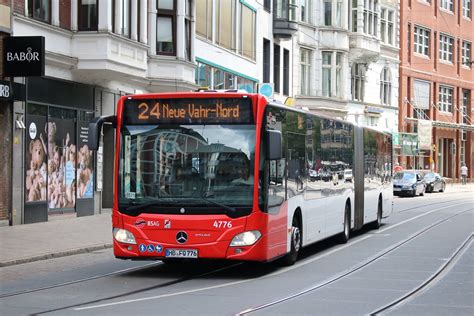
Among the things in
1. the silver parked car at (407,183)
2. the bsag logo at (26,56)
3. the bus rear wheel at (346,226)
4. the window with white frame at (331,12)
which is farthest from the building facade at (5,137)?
the window with white frame at (331,12)

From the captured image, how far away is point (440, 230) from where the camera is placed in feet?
77.2

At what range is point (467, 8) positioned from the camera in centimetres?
7194

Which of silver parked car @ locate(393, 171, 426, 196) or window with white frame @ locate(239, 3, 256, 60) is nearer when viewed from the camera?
window with white frame @ locate(239, 3, 256, 60)

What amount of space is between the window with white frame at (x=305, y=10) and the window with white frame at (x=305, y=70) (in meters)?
1.72

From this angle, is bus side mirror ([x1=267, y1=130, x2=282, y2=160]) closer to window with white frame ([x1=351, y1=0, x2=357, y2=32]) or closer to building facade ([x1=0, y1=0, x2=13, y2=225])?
building facade ([x1=0, y1=0, x2=13, y2=225])

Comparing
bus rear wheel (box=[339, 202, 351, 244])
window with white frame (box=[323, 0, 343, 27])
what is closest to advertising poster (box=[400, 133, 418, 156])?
window with white frame (box=[323, 0, 343, 27])

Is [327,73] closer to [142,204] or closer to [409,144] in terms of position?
[409,144]

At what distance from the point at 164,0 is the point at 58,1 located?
5.90m

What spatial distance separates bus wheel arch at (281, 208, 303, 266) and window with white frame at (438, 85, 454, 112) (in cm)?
5410

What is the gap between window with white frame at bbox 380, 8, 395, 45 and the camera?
5741 cm

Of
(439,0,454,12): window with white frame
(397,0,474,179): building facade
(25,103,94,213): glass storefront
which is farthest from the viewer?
(439,0,454,12): window with white frame

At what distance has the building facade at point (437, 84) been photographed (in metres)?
61.7

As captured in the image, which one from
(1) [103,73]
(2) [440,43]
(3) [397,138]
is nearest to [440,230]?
(1) [103,73]

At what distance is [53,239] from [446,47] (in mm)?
54992
